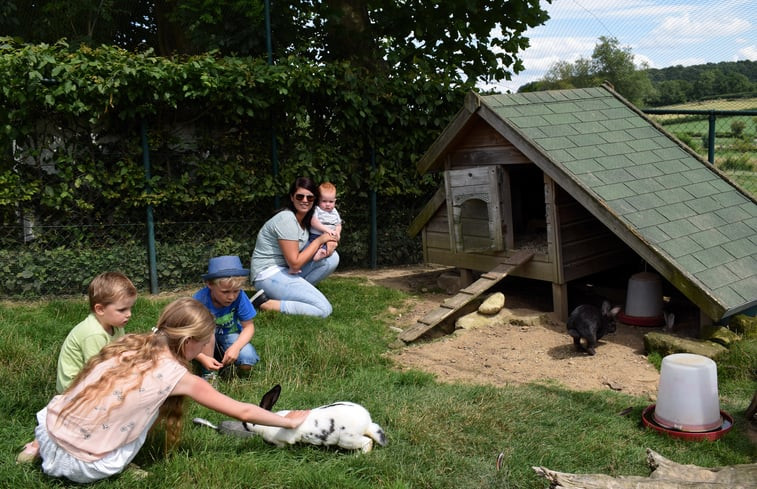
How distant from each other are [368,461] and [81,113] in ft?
17.7

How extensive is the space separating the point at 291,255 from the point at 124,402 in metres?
3.63

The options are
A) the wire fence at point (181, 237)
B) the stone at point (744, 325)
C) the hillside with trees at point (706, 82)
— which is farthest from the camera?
the hillside with trees at point (706, 82)

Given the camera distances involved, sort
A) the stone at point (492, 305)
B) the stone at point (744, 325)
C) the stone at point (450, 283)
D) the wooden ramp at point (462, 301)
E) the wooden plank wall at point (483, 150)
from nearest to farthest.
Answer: the stone at point (744, 325)
the wooden ramp at point (462, 301)
the stone at point (492, 305)
the wooden plank wall at point (483, 150)
the stone at point (450, 283)

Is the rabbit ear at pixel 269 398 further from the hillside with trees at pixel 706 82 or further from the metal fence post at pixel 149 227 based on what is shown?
the hillside with trees at pixel 706 82

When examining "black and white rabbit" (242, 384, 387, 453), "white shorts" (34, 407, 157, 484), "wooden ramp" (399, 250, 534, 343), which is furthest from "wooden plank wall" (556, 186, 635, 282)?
"white shorts" (34, 407, 157, 484)

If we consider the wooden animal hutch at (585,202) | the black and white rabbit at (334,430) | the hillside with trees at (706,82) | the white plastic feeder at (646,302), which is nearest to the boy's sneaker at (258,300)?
the wooden animal hutch at (585,202)

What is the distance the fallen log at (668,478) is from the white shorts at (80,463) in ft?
5.76

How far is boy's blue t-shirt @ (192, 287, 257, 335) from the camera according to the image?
4867 mm

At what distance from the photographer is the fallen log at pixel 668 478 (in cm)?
308

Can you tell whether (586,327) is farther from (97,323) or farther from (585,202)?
(97,323)

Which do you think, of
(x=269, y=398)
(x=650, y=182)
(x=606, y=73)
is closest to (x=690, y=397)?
(x=269, y=398)

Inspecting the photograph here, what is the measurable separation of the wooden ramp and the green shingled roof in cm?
101

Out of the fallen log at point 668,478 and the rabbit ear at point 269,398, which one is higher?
the rabbit ear at point 269,398

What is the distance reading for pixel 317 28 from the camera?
9.60m
